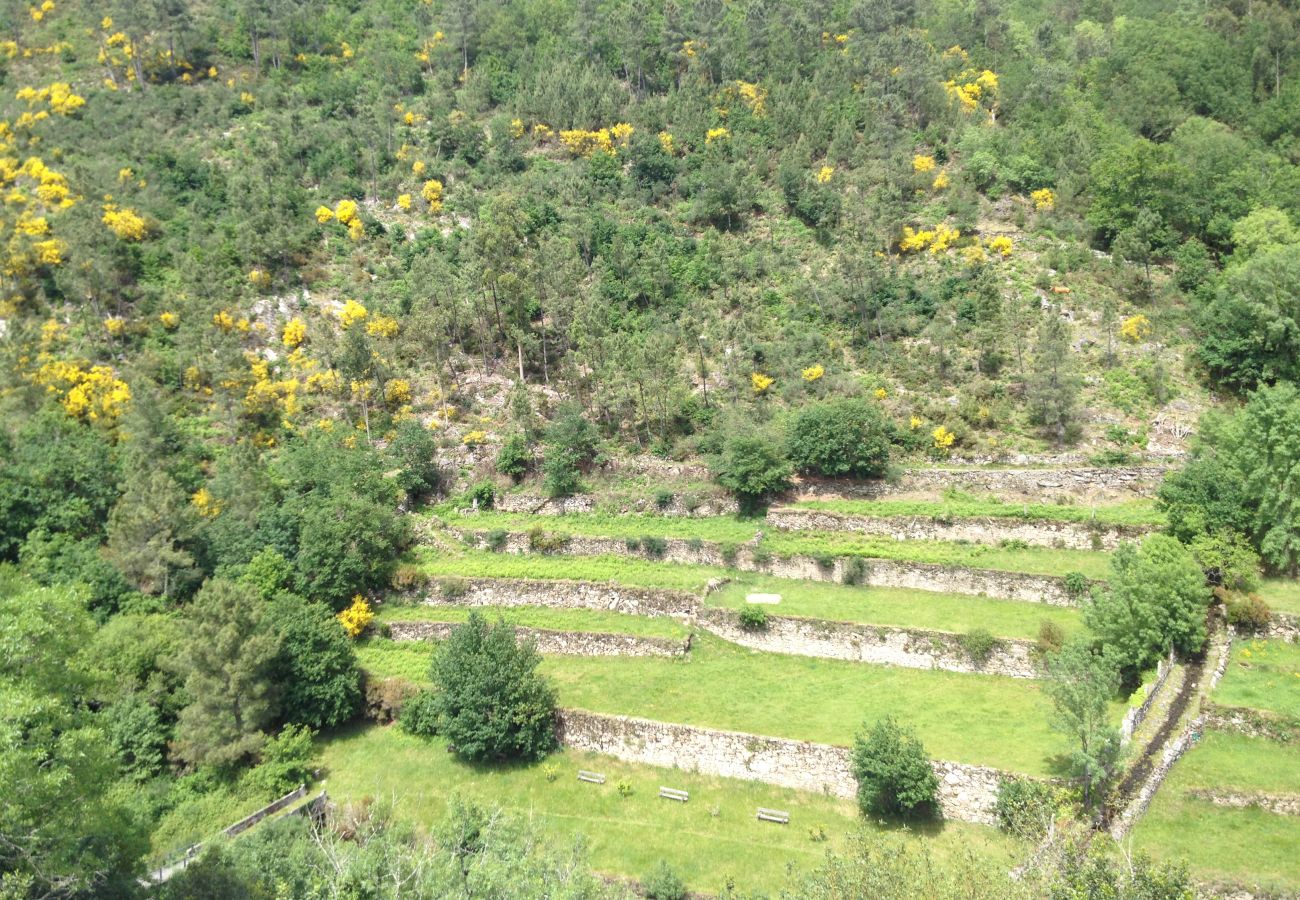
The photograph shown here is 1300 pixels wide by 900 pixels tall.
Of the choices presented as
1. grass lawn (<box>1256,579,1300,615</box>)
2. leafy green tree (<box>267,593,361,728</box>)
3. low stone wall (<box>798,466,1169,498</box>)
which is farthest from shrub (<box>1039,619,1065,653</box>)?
leafy green tree (<box>267,593,361,728</box>)

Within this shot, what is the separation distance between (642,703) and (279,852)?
48.6 ft

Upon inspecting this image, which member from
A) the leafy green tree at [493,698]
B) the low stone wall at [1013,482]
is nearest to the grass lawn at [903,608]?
the low stone wall at [1013,482]

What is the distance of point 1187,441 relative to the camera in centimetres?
4509

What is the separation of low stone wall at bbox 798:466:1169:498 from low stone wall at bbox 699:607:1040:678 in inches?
464

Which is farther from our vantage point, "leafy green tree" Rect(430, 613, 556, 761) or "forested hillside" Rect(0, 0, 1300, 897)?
"forested hillside" Rect(0, 0, 1300, 897)

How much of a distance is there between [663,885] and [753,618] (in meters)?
14.3

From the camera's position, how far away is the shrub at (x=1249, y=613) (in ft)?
106

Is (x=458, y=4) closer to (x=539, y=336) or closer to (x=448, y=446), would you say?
(x=539, y=336)

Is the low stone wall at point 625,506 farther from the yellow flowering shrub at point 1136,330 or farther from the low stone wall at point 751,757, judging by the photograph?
the yellow flowering shrub at point 1136,330

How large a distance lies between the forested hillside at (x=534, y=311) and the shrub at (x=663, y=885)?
5.73 metres

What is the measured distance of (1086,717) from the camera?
970 inches

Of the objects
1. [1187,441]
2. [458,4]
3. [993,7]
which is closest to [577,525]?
[1187,441]

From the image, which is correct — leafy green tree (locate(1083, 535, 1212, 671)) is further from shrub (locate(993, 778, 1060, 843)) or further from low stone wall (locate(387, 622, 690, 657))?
low stone wall (locate(387, 622, 690, 657))

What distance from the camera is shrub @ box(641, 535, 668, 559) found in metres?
→ 45.0
